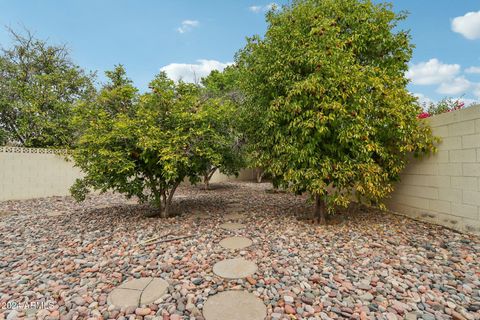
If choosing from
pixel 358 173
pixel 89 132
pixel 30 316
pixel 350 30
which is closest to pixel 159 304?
pixel 30 316

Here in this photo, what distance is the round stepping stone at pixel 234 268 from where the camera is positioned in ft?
7.94

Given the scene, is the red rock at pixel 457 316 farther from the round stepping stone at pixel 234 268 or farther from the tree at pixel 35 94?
the tree at pixel 35 94

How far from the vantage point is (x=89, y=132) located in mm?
4102

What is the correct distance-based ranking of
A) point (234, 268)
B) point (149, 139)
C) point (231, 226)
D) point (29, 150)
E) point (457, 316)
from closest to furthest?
point (457, 316) → point (234, 268) → point (149, 139) → point (231, 226) → point (29, 150)

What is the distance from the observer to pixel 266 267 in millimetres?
2570

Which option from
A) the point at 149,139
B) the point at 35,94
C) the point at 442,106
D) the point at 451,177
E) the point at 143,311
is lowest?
the point at 143,311

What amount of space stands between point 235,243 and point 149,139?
6.56 feet

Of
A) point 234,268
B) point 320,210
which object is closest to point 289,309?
point 234,268

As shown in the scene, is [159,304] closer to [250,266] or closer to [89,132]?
[250,266]

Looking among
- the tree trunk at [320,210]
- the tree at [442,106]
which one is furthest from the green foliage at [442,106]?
the tree trunk at [320,210]

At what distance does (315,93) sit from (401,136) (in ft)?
5.06

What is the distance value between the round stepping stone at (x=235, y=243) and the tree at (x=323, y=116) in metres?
→ 1.10

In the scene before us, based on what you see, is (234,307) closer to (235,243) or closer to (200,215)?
(235,243)

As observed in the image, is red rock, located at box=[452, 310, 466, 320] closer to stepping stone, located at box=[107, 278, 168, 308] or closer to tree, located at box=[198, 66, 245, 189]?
stepping stone, located at box=[107, 278, 168, 308]
